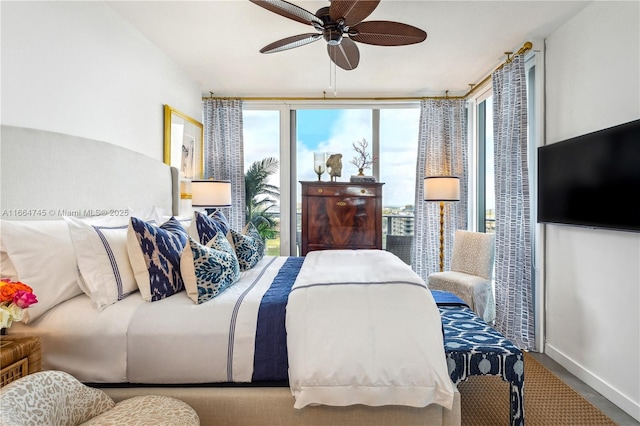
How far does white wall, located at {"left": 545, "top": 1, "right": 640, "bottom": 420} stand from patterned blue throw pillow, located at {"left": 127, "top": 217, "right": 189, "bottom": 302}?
8.32 ft

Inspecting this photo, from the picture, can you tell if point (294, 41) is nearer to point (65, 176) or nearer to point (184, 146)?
point (65, 176)

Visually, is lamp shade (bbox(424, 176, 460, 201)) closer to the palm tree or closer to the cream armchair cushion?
the cream armchair cushion

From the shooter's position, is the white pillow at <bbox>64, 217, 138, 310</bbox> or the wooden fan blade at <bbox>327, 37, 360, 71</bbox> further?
the wooden fan blade at <bbox>327, 37, 360, 71</bbox>

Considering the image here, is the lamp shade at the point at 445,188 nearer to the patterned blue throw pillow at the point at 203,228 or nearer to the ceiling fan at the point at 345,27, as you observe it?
the ceiling fan at the point at 345,27

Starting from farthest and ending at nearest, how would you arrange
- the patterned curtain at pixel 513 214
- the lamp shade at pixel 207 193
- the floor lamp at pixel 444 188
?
the floor lamp at pixel 444 188 < the lamp shade at pixel 207 193 < the patterned curtain at pixel 513 214

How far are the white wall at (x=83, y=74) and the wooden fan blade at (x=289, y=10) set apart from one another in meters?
1.21

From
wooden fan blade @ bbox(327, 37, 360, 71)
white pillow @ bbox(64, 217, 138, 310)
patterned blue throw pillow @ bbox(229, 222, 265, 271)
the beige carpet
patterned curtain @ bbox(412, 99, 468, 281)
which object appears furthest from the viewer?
patterned curtain @ bbox(412, 99, 468, 281)

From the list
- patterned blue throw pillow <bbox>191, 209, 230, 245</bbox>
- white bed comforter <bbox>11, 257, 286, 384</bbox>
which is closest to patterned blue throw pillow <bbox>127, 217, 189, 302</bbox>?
white bed comforter <bbox>11, 257, 286, 384</bbox>

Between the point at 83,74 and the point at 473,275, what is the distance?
11.8 ft

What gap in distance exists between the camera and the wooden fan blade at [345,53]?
2.38 meters

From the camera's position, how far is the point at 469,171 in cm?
446

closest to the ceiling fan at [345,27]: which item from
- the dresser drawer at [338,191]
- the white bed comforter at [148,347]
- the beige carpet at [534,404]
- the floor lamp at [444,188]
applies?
the white bed comforter at [148,347]

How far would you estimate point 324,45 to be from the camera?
10.3 ft

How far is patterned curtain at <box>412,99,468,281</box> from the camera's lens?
4445 mm
